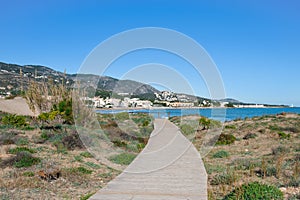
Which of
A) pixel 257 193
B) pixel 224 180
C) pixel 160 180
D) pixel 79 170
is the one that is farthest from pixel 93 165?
pixel 257 193

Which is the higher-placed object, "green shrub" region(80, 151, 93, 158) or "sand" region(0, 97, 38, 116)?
"sand" region(0, 97, 38, 116)

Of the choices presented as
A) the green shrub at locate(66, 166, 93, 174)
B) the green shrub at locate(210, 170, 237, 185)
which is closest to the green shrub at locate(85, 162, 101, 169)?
the green shrub at locate(66, 166, 93, 174)

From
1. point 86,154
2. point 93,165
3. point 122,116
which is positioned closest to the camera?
point 93,165

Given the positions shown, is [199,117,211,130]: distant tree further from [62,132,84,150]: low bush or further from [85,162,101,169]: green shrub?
[85,162,101,169]: green shrub

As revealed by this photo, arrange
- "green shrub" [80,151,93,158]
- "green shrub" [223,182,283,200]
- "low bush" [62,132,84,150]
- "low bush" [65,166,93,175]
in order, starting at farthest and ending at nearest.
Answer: "low bush" [62,132,84,150] → "green shrub" [80,151,93,158] → "low bush" [65,166,93,175] → "green shrub" [223,182,283,200]

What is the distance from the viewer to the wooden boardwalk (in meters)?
6.59

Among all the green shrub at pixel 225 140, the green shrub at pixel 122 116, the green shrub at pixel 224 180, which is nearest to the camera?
the green shrub at pixel 224 180

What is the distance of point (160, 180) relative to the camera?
806cm

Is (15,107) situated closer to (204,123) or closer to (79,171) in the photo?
(204,123)

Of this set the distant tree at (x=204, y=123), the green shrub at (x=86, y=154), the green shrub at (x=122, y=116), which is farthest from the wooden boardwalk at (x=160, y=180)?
the green shrub at (x=122, y=116)

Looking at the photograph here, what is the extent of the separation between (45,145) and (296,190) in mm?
10821

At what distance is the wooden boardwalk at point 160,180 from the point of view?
6.59 m

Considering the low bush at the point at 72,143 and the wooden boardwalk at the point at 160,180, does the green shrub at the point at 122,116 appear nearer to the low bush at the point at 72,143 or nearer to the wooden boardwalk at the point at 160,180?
the low bush at the point at 72,143

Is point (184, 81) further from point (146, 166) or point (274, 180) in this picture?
point (274, 180)
